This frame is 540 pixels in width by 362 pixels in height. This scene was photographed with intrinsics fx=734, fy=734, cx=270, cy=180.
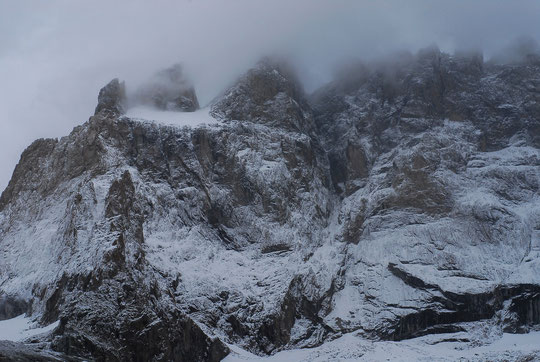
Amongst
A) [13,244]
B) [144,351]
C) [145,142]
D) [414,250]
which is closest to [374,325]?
[414,250]

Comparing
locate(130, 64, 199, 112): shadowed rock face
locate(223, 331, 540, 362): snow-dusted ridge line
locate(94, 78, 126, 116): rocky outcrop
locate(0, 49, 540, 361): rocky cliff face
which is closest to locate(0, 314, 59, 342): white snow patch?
locate(0, 49, 540, 361): rocky cliff face

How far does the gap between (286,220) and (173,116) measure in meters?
27.2

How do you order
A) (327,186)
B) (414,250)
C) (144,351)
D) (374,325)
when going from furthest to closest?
(327,186) < (414,250) < (374,325) < (144,351)

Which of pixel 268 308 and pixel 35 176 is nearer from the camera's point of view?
pixel 268 308

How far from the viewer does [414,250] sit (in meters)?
97.9

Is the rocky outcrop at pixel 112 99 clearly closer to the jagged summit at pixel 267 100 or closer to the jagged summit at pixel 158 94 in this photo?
the jagged summit at pixel 158 94

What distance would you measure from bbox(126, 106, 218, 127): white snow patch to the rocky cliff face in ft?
8.57

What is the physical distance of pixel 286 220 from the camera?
105125mm

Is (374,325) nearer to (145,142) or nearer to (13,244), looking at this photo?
(145,142)

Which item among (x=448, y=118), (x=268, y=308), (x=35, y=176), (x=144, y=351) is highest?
(x=448, y=118)

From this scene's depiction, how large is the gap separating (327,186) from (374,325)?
3173cm

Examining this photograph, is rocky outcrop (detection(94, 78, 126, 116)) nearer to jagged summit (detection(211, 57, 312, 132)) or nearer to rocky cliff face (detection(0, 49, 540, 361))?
rocky cliff face (detection(0, 49, 540, 361))

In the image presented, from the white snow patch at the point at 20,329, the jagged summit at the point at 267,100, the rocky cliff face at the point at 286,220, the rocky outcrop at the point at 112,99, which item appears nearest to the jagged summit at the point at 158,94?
the rocky outcrop at the point at 112,99

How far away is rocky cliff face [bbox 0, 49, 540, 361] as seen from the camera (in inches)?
3319
